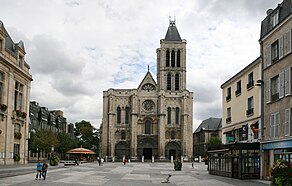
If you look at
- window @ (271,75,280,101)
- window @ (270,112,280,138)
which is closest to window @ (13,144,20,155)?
window @ (270,112,280,138)

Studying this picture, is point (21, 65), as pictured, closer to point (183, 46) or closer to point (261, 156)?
point (261, 156)

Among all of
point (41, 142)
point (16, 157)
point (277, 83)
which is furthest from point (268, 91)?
point (41, 142)

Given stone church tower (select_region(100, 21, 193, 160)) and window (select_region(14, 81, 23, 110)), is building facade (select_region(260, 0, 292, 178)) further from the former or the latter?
stone church tower (select_region(100, 21, 193, 160))

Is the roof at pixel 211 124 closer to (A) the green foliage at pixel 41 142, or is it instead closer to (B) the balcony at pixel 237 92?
(A) the green foliage at pixel 41 142

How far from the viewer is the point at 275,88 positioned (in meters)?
30.9

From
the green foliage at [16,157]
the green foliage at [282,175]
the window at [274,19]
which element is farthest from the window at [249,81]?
the green foliage at [16,157]

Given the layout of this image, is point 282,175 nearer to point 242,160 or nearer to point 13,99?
point 242,160

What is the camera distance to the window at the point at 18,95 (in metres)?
57.0

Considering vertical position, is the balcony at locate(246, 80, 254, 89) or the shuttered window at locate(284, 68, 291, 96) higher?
the balcony at locate(246, 80, 254, 89)

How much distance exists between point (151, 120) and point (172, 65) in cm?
1595

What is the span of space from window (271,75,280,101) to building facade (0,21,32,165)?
30754mm

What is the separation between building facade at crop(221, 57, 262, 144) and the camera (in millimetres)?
34906

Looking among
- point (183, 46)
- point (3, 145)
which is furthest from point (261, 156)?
point (183, 46)

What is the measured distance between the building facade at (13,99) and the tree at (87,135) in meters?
55.6
